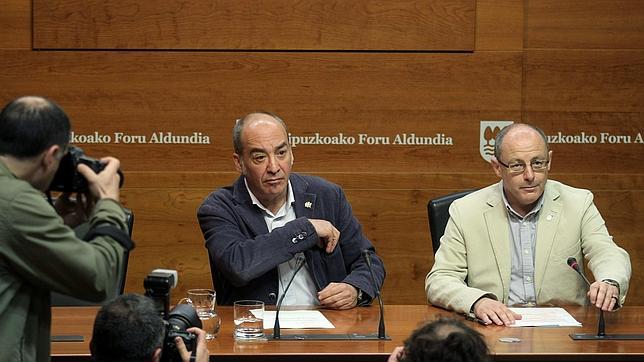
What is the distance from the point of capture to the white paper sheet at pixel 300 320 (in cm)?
368

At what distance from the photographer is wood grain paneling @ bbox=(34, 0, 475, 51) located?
18.5ft

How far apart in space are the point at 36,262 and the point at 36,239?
0.22 feet

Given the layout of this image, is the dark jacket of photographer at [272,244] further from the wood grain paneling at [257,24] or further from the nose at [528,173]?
the wood grain paneling at [257,24]

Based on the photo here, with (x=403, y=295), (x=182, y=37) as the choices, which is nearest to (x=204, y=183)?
(x=182, y=37)

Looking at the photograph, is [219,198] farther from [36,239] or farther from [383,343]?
[36,239]

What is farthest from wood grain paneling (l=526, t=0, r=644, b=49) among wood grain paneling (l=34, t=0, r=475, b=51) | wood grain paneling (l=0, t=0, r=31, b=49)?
wood grain paneling (l=0, t=0, r=31, b=49)

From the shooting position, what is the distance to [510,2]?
5.70 metres

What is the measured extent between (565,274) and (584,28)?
6.54 ft

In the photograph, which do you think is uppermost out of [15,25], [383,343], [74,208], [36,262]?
[15,25]

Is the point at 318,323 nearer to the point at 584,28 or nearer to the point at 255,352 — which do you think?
the point at 255,352

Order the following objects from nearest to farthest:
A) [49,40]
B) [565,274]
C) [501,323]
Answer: [501,323], [565,274], [49,40]

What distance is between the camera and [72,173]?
2.77 m

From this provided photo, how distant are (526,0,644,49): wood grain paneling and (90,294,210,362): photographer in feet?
12.2

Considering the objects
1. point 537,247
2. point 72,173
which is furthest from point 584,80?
point 72,173
